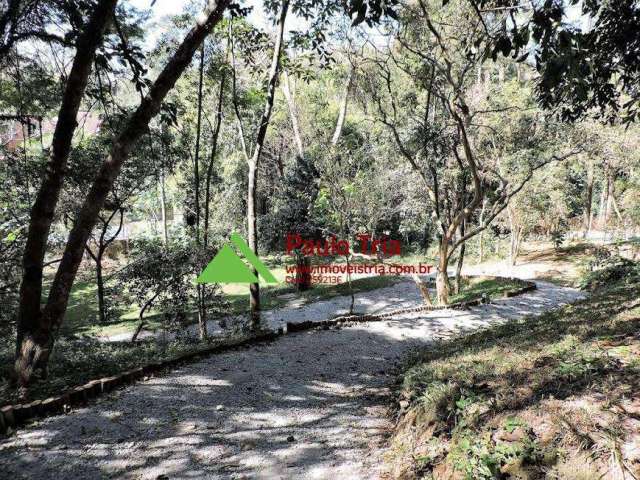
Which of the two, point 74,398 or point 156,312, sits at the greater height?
point 74,398

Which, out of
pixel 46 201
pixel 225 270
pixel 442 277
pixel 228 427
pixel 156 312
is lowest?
pixel 156 312

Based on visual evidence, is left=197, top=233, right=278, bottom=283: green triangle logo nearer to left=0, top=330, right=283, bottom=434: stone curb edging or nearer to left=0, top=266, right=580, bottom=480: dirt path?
left=0, top=266, right=580, bottom=480: dirt path

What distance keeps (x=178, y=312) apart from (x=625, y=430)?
23.7ft

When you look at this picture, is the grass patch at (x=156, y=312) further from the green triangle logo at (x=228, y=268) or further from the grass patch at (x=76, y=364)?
the grass patch at (x=76, y=364)

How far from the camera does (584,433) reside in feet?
6.45

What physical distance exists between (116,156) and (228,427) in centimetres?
251

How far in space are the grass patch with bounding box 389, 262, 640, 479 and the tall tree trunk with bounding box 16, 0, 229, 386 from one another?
10.4 feet

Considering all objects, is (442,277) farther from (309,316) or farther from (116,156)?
(116,156)

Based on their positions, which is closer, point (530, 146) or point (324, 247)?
point (530, 146)

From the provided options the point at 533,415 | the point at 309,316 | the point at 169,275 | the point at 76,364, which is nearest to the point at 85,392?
the point at 76,364

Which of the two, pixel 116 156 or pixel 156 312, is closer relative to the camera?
pixel 116 156

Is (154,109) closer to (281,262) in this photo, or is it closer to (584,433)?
(584,433)

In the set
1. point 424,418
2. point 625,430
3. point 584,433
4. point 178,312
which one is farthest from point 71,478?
point 178,312

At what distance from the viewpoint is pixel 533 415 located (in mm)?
2258
